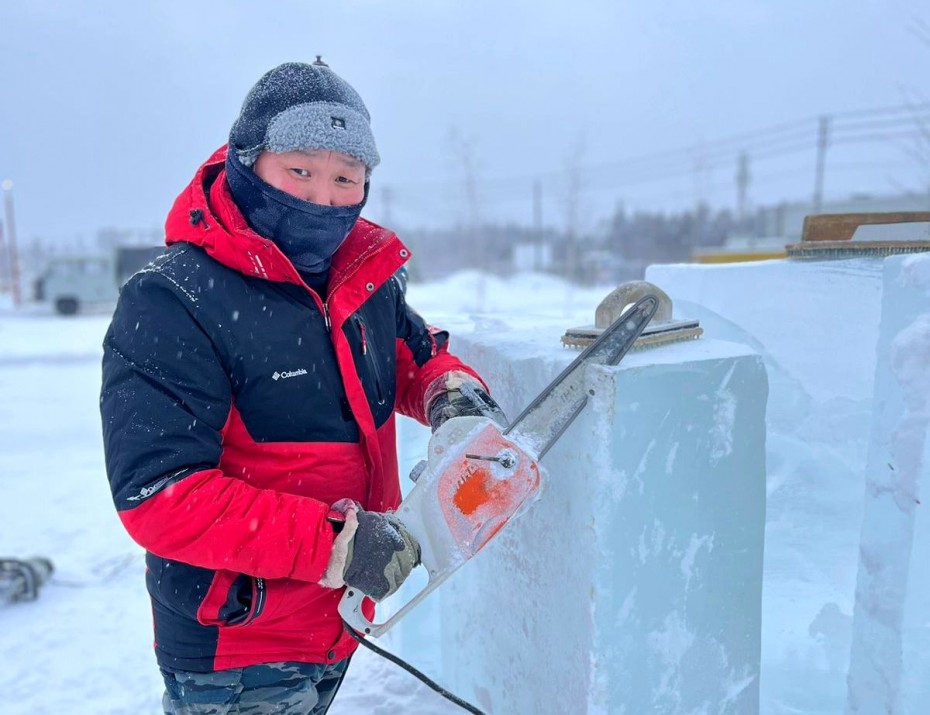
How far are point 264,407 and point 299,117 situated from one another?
61 centimetres

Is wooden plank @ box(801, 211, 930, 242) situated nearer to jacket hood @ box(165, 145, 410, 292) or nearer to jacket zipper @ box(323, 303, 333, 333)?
jacket hood @ box(165, 145, 410, 292)

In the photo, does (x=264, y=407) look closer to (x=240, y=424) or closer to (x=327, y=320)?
(x=240, y=424)

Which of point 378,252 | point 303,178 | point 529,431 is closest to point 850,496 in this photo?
point 529,431

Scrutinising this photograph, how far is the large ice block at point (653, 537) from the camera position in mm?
1471

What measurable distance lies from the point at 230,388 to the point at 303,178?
474 mm

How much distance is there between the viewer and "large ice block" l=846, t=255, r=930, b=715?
1382mm

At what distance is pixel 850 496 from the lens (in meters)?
2.40

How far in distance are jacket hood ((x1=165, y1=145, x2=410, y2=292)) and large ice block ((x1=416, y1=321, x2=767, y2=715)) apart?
465mm

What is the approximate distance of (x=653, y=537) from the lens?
1526 mm

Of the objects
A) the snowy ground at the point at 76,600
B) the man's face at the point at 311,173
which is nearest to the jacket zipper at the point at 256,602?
the man's face at the point at 311,173

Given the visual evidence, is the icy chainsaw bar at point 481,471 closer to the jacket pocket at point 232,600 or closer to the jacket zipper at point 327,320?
the jacket pocket at point 232,600

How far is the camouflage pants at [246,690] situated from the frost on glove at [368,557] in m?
0.42

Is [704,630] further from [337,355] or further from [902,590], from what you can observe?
[337,355]

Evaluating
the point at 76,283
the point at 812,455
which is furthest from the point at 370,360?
the point at 76,283
